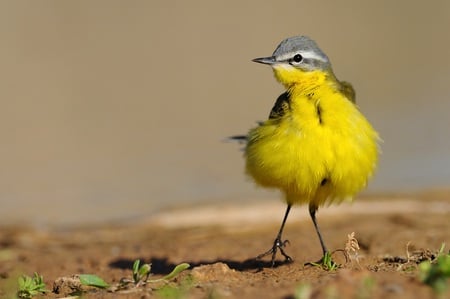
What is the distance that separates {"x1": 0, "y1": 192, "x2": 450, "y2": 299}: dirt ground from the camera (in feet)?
19.0

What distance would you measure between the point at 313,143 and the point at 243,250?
2.18 meters

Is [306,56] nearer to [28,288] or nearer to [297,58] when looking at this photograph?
[297,58]

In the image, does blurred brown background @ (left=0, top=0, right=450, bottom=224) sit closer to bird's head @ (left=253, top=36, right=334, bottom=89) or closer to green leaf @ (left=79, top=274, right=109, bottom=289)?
bird's head @ (left=253, top=36, right=334, bottom=89)

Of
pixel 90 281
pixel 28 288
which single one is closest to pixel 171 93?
pixel 28 288

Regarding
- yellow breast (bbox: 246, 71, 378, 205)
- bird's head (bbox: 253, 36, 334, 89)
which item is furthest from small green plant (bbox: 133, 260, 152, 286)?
bird's head (bbox: 253, 36, 334, 89)

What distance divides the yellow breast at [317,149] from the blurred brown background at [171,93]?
195 inches

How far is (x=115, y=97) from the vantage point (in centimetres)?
1894

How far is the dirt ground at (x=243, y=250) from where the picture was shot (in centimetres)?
579

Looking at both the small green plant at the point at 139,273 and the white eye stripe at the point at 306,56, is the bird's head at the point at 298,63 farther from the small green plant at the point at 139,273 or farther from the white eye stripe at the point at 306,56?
the small green plant at the point at 139,273

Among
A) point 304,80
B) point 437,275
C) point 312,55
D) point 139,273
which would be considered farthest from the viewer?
point 312,55

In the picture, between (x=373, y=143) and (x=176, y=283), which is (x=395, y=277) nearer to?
(x=176, y=283)

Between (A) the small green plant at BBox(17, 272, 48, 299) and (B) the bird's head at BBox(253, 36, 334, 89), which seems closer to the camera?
(A) the small green plant at BBox(17, 272, 48, 299)

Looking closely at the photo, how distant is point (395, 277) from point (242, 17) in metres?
17.7

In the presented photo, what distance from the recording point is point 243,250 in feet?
31.1
